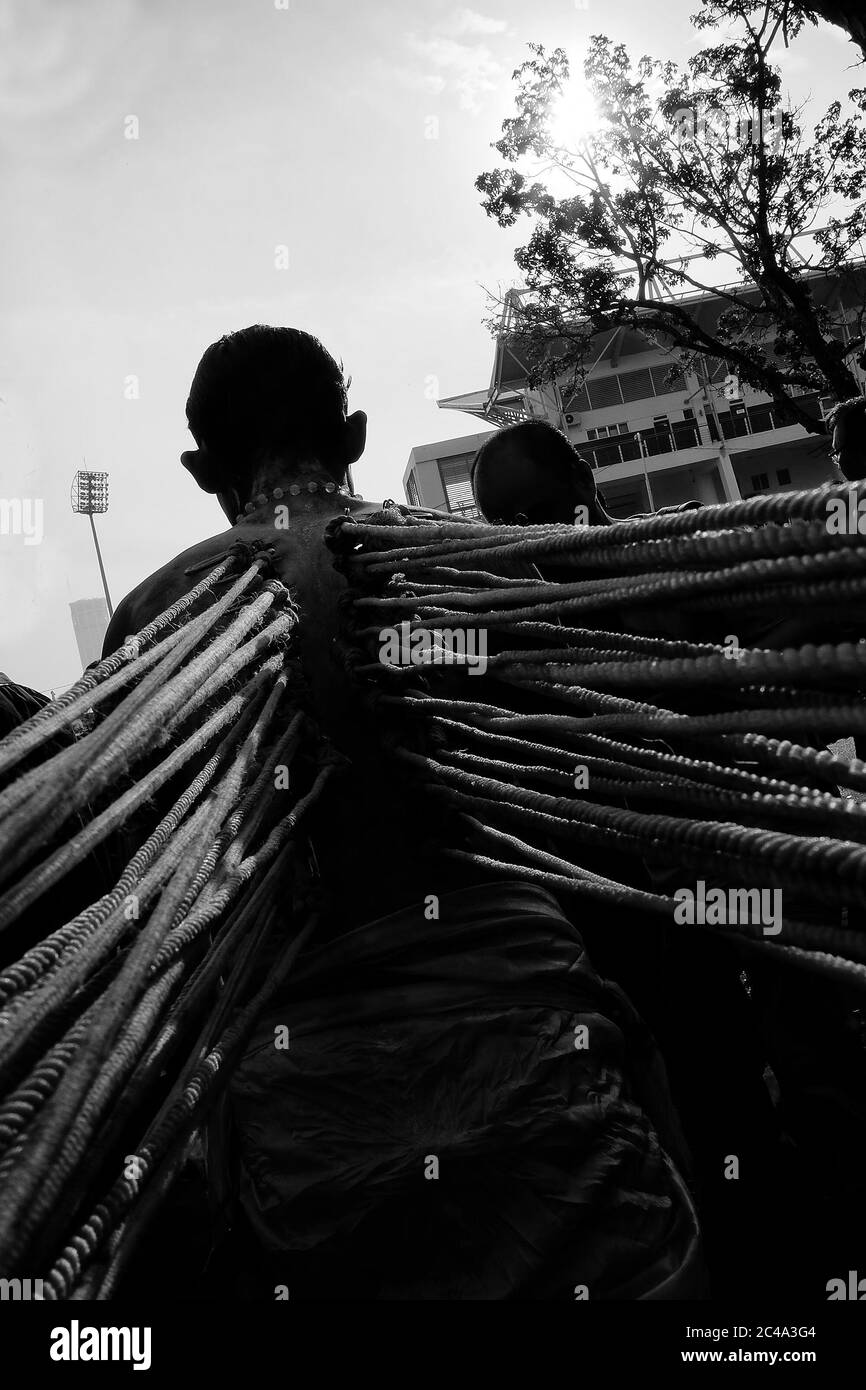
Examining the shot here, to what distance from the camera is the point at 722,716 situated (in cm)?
89

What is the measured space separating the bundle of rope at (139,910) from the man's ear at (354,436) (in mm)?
579

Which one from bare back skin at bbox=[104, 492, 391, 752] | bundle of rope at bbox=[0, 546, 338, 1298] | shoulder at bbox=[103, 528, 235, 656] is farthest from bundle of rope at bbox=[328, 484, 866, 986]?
shoulder at bbox=[103, 528, 235, 656]

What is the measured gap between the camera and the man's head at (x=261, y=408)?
5.99ft

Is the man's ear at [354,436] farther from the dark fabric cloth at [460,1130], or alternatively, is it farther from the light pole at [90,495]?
the light pole at [90,495]

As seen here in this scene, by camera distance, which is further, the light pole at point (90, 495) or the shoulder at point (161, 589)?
the light pole at point (90, 495)

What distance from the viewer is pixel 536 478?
9.06 feet

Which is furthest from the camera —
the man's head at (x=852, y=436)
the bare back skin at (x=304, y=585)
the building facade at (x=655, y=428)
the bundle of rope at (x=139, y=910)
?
the building facade at (x=655, y=428)

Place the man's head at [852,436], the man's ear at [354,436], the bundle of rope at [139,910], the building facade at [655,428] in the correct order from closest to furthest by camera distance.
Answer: the bundle of rope at [139,910] → the man's ear at [354,436] → the man's head at [852,436] → the building facade at [655,428]

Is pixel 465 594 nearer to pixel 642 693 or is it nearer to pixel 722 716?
pixel 642 693

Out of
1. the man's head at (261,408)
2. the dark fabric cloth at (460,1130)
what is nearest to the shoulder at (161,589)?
the man's head at (261,408)

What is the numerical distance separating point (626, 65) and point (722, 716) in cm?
1244

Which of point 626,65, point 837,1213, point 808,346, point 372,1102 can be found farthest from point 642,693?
point 626,65

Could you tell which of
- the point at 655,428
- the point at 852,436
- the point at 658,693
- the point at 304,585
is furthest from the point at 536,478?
the point at 655,428

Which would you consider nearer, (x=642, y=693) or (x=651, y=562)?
(x=651, y=562)
